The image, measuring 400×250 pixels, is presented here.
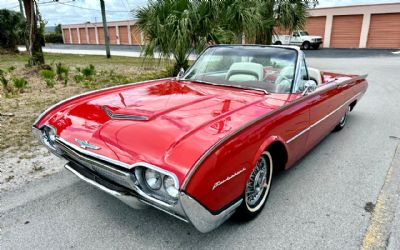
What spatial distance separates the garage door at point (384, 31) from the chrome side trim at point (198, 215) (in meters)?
28.9

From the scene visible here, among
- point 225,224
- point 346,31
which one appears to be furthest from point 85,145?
point 346,31

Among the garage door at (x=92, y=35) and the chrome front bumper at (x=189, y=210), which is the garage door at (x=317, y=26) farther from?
the garage door at (x=92, y=35)

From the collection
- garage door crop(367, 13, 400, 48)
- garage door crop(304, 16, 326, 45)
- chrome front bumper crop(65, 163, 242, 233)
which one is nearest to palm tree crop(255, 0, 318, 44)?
chrome front bumper crop(65, 163, 242, 233)

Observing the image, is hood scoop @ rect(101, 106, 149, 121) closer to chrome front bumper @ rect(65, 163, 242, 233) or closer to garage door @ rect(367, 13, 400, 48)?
chrome front bumper @ rect(65, 163, 242, 233)

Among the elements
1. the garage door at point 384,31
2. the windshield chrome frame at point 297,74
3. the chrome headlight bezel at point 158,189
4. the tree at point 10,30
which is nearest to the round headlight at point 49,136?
the chrome headlight bezel at point 158,189

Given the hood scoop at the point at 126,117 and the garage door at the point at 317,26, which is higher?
the garage door at the point at 317,26

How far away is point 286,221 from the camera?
254 cm

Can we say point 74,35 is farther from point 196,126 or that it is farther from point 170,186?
point 170,186

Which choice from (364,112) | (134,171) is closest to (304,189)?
(134,171)

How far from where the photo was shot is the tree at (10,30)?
2152cm

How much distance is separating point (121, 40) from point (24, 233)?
44083mm

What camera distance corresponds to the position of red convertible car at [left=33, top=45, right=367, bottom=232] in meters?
1.88

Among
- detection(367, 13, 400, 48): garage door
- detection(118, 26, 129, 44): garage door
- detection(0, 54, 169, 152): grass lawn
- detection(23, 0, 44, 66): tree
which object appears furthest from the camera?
detection(118, 26, 129, 44): garage door

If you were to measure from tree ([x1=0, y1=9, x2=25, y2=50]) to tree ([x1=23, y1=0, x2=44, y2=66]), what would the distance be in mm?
13360
